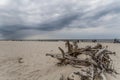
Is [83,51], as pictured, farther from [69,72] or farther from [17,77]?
[17,77]

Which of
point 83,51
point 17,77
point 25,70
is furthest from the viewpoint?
point 83,51

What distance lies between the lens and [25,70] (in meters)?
8.45

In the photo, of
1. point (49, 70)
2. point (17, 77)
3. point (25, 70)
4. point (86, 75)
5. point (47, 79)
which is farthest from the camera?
point (25, 70)

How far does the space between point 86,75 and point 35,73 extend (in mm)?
2966

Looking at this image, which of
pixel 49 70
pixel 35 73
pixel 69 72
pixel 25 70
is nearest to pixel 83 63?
pixel 69 72

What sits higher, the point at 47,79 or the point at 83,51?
the point at 83,51

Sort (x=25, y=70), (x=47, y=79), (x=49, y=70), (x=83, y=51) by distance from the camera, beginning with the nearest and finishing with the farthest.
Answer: (x=47, y=79)
(x=49, y=70)
(x=25, y=70)
(x=83, y=51)

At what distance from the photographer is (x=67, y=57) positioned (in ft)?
27.5

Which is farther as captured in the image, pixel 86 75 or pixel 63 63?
pixel 63 63

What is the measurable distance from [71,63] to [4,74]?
353 cm

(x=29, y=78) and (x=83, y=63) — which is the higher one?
(x=83, y=63)

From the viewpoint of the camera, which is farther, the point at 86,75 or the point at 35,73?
the point at 35,73

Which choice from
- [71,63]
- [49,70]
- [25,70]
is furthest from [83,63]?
[25,70]

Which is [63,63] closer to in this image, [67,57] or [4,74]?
[67,57]
